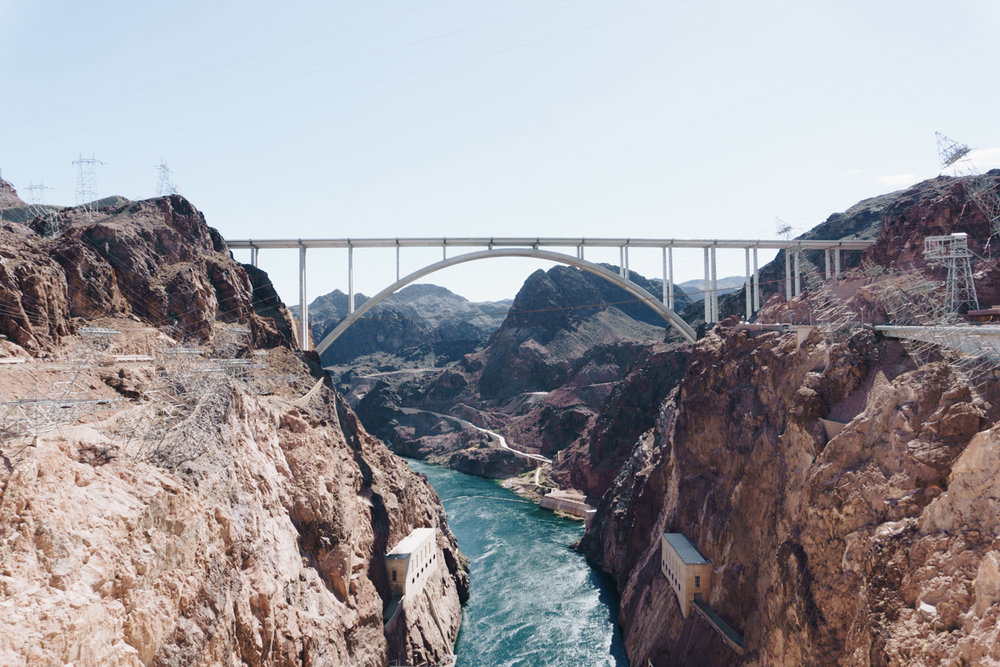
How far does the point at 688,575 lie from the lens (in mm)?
28344

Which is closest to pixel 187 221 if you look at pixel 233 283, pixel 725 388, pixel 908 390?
pixel 233 283

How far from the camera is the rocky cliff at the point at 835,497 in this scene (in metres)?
13.5

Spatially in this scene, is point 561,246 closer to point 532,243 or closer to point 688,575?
point 532,243

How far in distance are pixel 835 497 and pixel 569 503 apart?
147 ft

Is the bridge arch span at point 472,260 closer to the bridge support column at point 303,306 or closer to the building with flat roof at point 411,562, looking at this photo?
the bridge support column at point 303,306

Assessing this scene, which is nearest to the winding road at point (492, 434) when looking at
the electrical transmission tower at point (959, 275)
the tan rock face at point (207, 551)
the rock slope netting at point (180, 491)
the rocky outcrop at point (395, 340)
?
the rocky outcrop at point (395, 340)

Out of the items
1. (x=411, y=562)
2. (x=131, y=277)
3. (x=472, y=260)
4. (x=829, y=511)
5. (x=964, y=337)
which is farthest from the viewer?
(x=472, y=260)

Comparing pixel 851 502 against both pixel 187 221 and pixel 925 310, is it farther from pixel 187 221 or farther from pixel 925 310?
pixel 187 221

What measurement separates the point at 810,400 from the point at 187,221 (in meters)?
34.8

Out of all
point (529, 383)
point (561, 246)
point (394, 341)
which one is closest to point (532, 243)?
point (561, 246)

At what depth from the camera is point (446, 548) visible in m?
41.2

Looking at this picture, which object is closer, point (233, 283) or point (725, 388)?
point (725, 388)

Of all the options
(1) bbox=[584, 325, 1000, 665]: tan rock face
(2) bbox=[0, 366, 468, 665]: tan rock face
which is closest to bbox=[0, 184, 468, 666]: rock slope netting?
(2) bbox=[0, 366, 468, 665]: tan rock face

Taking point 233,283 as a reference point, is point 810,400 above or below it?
below
